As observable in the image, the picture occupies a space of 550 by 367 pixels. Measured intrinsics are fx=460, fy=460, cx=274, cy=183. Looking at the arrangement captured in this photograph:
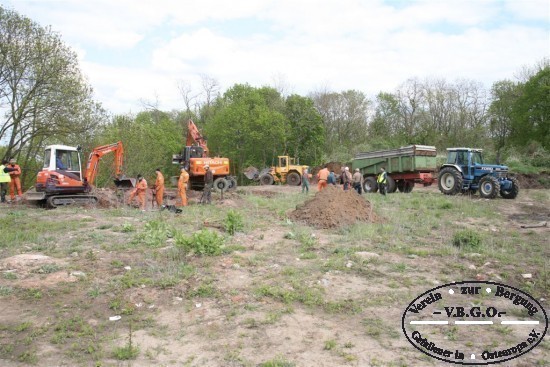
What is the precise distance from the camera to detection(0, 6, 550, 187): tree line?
77.8 feet

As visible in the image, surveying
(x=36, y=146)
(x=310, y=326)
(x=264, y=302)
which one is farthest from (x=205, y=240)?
(x=36, y=146)

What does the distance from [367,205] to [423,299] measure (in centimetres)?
752

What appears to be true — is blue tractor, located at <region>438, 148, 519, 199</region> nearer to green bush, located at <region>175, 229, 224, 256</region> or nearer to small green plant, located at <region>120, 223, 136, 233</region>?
small green plant, located at <region>120, 223, 136, 233</region>

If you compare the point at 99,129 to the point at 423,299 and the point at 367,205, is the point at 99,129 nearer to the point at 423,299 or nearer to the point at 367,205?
the point at 367,205

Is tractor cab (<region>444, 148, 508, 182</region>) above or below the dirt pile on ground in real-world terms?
above

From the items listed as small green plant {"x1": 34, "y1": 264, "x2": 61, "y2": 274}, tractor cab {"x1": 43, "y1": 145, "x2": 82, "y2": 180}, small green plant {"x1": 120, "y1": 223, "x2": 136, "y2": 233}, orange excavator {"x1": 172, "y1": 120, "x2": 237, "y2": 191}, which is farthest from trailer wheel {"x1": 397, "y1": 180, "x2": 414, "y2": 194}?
small green plant {"x1": 34, "y1": 264, "x2": 61, "y2": 274}

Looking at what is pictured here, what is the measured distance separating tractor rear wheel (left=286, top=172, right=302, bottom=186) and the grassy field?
66.9ft

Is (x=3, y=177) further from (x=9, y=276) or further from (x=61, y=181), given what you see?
(x=9, y=276)

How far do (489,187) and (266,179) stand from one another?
16975 millimetres

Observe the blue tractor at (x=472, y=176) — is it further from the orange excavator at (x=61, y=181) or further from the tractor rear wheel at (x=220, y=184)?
the orange excavator at (x=61, y=181)

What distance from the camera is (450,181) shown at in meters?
19.9

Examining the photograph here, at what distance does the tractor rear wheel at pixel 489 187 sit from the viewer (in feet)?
60.4

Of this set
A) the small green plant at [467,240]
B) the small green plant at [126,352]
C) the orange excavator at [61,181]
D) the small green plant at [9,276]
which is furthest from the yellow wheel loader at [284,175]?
the small green plant at [126,352]

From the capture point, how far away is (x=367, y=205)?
13.7 meters
